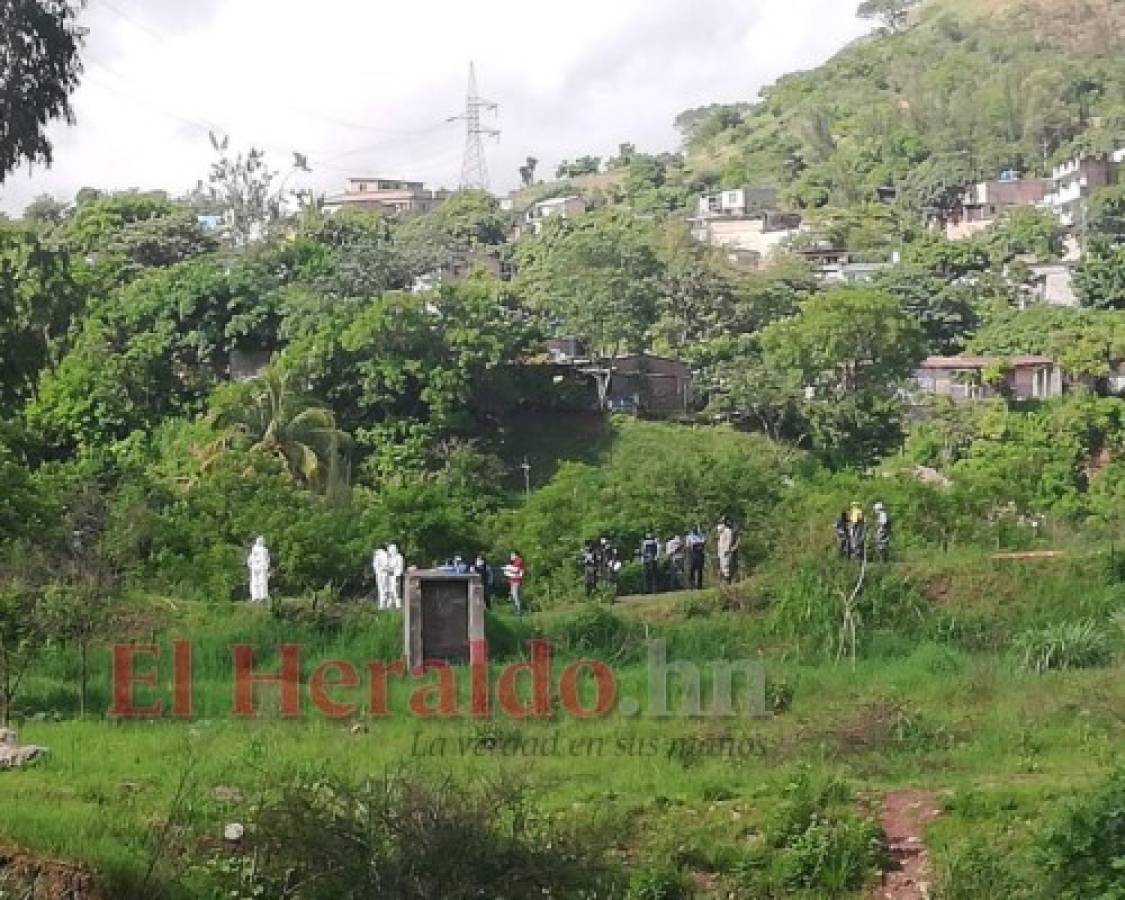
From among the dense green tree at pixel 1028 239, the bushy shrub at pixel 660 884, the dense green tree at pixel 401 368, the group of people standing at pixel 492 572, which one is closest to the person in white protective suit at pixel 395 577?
the group of people standing at pixel 492 572

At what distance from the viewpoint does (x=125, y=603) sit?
1736 cm

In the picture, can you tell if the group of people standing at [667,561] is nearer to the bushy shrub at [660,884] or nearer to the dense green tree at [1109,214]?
the bushy shrub at [660,884]

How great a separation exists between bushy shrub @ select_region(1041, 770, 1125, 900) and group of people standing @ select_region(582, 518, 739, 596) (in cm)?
1097

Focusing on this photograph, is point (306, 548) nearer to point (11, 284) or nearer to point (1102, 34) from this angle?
point (11, 284)

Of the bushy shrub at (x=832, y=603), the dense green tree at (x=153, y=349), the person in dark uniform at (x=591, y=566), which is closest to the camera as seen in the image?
the bushy shrub at (x=832, y=603)

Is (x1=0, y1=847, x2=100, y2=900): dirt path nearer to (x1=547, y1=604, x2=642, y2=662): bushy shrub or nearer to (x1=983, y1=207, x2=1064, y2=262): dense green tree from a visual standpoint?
(x1=547, y1=604, x2=642, y2=662): bushy shrub

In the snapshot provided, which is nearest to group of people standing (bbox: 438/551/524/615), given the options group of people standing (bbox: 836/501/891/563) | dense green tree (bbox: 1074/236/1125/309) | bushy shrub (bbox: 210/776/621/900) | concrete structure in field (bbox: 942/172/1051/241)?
group of people standing (bbox: 836/501/891/563)

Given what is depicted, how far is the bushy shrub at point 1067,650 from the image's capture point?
629 inches

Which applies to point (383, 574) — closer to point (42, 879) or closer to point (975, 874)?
point (975, 874)

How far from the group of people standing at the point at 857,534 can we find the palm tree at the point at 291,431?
421 inches

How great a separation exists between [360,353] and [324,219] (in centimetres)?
2586

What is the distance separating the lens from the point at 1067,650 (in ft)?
52.6

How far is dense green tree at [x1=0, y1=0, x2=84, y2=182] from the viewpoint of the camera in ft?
32.7

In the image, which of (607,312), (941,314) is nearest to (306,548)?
(607,312)
